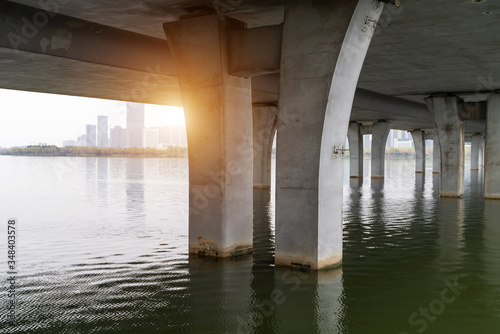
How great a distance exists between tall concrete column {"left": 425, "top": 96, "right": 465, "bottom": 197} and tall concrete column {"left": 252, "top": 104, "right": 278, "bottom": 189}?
1034cm

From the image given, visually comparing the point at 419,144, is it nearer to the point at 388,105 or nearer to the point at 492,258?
the point at 388,105

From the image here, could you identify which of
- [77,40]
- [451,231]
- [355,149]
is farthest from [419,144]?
[77,40]

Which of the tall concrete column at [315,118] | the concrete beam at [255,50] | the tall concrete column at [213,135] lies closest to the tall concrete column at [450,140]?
the tall concrete column at [213,135]

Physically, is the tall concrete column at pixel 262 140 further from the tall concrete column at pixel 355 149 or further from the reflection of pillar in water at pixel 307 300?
the reflection of pillar in water at pixel 307 300

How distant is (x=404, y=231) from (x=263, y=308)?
9551mm

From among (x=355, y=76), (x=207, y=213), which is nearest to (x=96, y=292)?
(x=207, y=213)

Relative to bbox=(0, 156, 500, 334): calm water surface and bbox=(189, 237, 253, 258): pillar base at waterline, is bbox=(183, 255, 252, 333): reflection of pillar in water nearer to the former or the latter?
bbox=(0, 156, 500, 334): calm water surface

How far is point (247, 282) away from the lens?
10.4 m

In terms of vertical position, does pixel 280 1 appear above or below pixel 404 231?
above

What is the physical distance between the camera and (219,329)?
300 inches

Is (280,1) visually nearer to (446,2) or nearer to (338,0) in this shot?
(338,0)

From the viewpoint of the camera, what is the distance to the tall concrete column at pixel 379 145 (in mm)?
51156

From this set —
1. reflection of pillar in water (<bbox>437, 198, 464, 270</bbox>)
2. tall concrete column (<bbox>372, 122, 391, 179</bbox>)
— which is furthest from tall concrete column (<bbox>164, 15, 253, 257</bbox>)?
tall concrete column (<bbox>372, 122, 391, 179</bbox>)

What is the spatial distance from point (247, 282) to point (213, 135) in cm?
403
